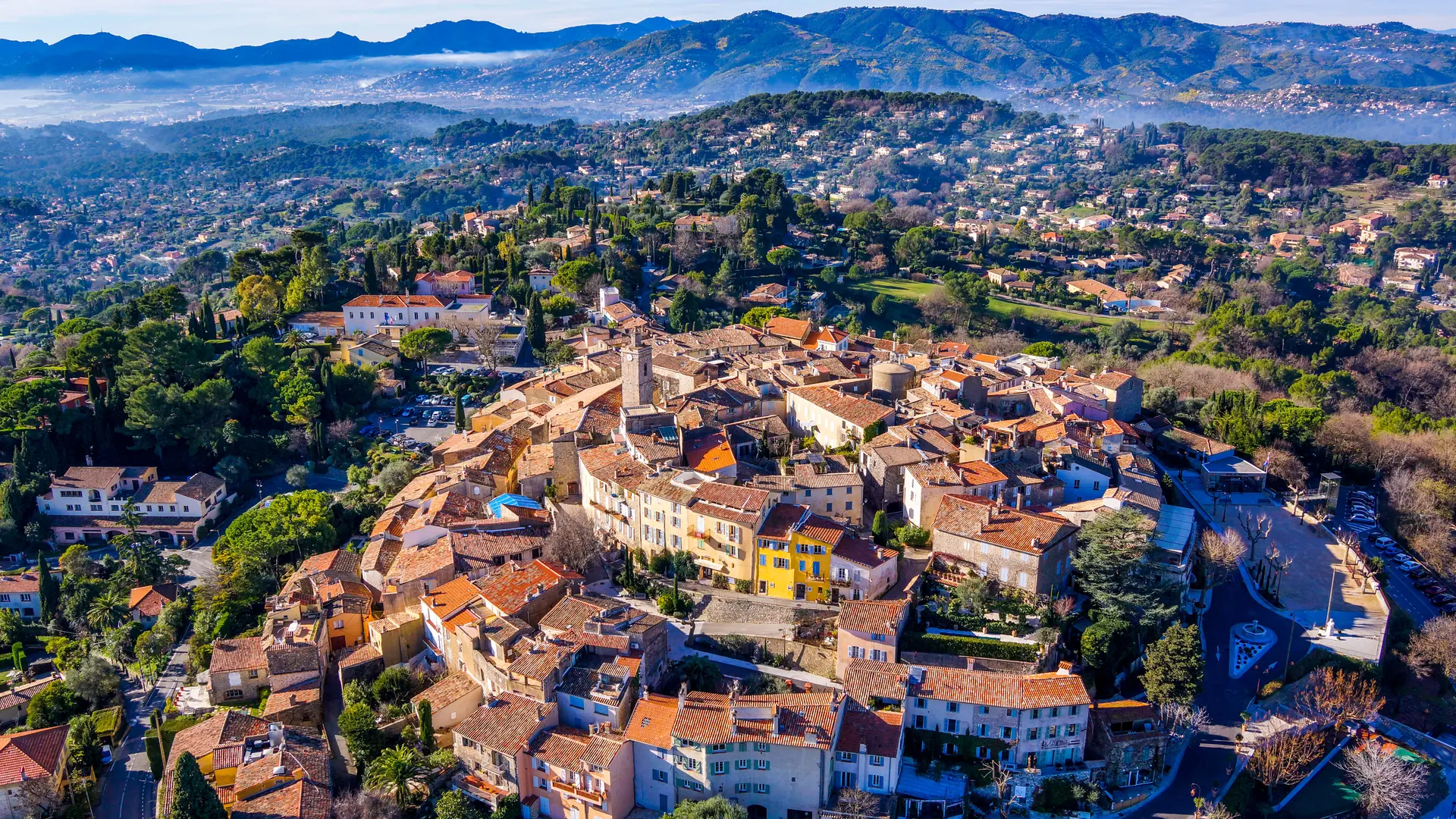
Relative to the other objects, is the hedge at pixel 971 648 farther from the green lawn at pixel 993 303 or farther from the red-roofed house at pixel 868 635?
the green lawn at pixel 993 303

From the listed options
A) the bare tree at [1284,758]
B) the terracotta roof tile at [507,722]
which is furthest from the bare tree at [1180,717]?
the terracotta roof tile at [507,722]

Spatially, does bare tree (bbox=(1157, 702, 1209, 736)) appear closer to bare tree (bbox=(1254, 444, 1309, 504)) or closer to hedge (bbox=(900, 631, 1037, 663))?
hedge (bbox=(900, 631, 1037, 663))

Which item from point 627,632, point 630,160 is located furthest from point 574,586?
point 630,160

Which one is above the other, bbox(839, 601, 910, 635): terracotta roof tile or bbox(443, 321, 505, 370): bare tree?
bbox(443, 321, 505, 370): bare tree

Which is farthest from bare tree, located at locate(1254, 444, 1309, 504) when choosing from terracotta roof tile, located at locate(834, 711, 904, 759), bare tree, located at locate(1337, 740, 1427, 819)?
terracotta roof tile, located at locate(834, 711, 904, 759)

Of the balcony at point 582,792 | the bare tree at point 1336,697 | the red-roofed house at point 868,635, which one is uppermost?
the red-roofed house at point 868,635

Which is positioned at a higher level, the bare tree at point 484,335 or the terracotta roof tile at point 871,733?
the bare tree at point 484,335

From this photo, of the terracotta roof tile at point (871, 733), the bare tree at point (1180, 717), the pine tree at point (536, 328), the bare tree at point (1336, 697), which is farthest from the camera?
the pine tree at point (536, 328)
